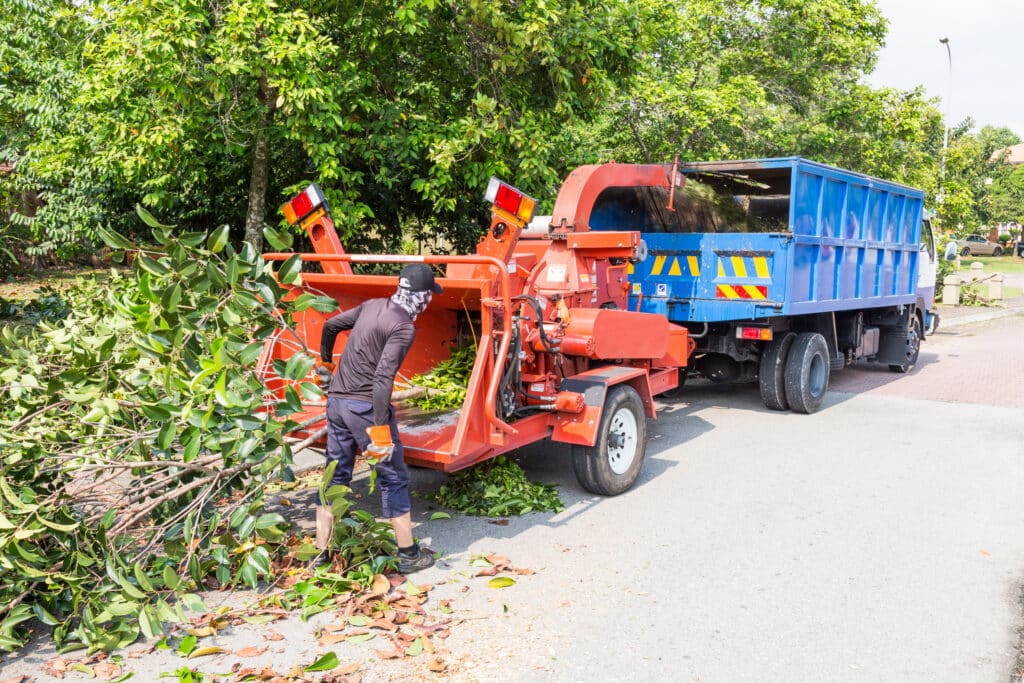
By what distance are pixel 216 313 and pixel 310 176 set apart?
20.1 feet

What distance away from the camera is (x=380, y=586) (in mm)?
4637

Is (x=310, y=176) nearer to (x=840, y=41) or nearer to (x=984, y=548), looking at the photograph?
(x=984, y=548)

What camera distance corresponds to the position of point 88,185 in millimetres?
10531

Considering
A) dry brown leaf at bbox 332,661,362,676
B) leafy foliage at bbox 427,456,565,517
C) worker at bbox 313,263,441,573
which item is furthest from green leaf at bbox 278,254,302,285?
leafy foliage at bbox 427,456,565,517

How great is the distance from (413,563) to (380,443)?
770 millimetres

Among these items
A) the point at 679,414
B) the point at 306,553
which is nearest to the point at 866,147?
the point at 679,414

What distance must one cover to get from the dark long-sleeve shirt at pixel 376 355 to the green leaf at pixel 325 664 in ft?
4.54

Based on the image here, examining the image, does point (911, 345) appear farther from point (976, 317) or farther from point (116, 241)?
point (116, 241)

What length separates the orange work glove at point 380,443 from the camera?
4.73 m

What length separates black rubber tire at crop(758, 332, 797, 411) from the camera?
31.0ft

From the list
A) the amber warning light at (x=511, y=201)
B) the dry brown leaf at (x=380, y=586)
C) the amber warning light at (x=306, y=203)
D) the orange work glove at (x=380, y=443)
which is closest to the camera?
the dry brown leaf at (x=380, y=586)

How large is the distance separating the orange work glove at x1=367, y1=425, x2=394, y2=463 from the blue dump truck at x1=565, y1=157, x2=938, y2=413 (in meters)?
3.89

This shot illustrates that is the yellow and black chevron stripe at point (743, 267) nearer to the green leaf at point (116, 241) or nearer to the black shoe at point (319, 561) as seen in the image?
the black shoe at point (319, 561)

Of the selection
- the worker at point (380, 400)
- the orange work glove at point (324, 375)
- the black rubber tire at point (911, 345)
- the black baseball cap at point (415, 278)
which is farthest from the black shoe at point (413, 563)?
the black rubber tire at point (911, 345)
